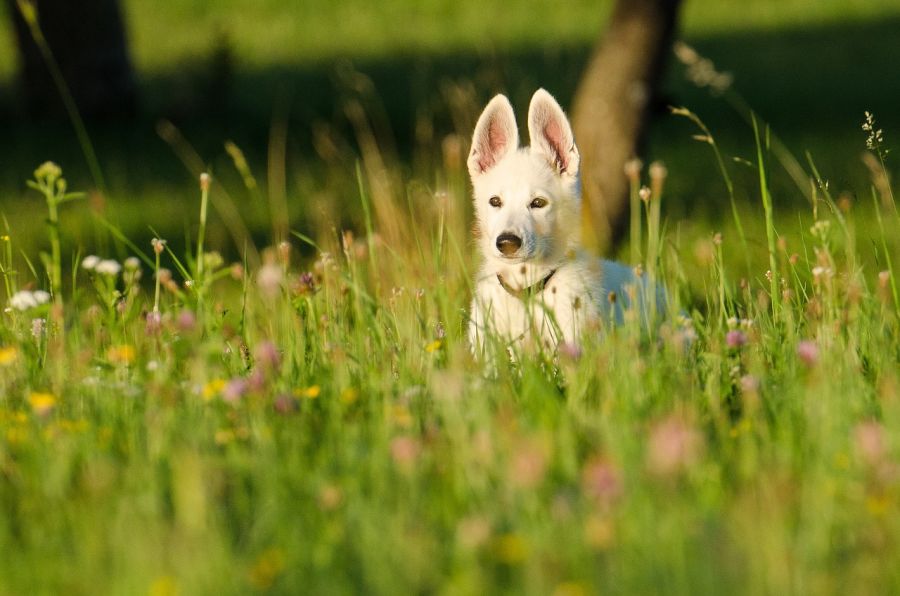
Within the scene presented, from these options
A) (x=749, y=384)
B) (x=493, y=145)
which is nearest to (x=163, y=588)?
(x=749, y=384)

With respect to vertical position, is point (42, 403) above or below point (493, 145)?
below

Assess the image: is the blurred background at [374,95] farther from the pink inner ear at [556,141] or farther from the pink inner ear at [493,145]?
the pink inner ear at [556,141]

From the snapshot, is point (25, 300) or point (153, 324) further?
point (153, 324)

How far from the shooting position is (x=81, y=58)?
15312 millimetres

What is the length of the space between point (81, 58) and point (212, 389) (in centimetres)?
1264

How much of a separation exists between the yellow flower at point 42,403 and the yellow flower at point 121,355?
0.25m

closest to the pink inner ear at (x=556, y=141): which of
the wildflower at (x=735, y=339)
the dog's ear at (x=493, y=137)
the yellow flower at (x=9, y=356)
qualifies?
the dog's ear at (x=493, y=137)

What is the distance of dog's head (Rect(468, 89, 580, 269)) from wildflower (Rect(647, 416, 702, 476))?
7.29 ft

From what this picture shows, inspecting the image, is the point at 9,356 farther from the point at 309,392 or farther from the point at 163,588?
the point at 163,588

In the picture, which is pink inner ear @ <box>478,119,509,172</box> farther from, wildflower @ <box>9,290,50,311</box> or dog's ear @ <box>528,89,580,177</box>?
wildflower @ <box>9,290,50,311</box>

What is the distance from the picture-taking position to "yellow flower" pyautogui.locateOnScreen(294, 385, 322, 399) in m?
3.65

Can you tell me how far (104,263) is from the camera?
4.04 m

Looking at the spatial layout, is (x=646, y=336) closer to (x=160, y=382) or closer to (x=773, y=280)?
(x=773, y=280)

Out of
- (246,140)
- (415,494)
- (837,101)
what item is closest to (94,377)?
(415,494)
